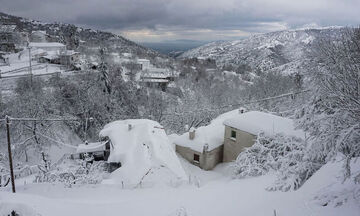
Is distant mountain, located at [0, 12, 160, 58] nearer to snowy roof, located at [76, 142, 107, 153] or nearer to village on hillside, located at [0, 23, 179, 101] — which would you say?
village on hillside, located at [0, 23, 179, 101]

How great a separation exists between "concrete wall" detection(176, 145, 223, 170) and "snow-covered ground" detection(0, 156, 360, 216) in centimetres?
698

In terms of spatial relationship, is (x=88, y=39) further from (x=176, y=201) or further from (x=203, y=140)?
(x=176, y=201)

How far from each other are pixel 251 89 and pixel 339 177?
27.9 metres

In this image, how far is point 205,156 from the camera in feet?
63.6

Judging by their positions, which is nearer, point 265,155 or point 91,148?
point 265,155

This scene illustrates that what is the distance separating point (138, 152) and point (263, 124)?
Answer: 335 inches

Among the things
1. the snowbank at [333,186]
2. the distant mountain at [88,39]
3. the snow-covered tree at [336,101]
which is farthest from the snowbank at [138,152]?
the distant mountain at [88,39]

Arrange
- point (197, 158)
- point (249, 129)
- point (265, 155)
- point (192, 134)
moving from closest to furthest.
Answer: point (265, 155) → point (249, 129) → point (197, 158) → point (192, 134)

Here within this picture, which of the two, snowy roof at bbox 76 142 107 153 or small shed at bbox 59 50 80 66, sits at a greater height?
small shed at bbox 59 50 80 66

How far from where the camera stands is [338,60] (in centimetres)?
764

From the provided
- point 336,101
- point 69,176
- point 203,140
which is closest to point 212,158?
point 203,140

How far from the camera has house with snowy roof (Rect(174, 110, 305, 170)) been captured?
703 inches

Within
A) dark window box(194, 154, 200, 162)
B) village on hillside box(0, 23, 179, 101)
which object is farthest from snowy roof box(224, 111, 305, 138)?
village on hillside box(0, 23, 179, 101)

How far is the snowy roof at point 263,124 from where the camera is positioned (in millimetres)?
16891
